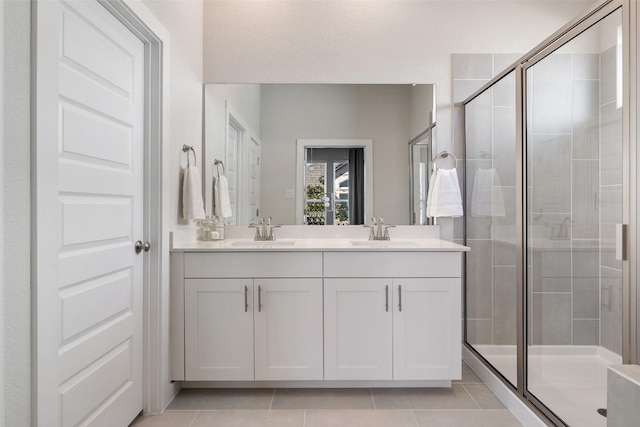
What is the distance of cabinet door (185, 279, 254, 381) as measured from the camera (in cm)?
211

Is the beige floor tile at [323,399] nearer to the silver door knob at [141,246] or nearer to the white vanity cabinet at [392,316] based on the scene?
the white vanity cabinet at [392,316]

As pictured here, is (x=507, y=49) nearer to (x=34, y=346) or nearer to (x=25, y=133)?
(x=25, y=133)

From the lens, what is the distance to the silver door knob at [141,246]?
1882 mm

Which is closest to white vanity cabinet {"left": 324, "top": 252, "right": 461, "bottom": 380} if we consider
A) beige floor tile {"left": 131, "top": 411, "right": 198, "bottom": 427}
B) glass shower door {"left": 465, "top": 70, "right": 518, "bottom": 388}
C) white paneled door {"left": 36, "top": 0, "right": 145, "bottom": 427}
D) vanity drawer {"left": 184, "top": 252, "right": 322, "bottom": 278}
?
vanity drawer {"left": 184, "top": 252, "right": 322, "bottom": 278}

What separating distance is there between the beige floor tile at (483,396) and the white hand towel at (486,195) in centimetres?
101

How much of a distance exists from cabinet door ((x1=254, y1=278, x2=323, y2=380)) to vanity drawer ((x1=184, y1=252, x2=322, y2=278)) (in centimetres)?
6

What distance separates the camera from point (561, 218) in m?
1.74

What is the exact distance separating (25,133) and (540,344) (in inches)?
87.1

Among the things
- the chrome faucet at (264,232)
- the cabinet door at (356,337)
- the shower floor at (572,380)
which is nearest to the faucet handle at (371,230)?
the cabinet door at (356,337)

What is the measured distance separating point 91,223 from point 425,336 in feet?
5.60

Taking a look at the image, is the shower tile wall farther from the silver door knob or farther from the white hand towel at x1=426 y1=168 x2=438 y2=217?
the silver door knob

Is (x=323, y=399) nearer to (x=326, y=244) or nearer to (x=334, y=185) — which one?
(x=326, y=244)

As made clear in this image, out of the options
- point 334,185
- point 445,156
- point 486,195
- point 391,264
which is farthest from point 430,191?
point 391,264

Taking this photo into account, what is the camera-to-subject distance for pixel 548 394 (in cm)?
176
